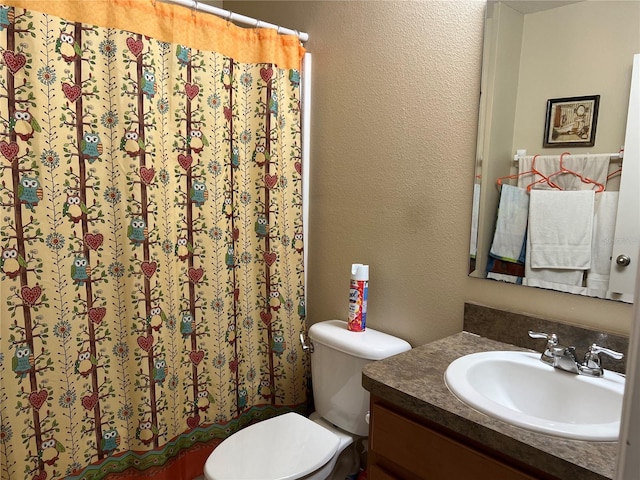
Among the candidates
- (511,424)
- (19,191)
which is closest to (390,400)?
(511,424)

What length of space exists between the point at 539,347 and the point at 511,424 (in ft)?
1.52

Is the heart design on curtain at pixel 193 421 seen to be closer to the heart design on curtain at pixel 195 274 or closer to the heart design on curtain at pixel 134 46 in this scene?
the heart design on curtain at pixel 195 274

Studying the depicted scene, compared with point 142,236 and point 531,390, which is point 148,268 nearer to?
point 142,236

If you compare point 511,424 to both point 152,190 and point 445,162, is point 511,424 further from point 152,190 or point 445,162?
point 152,190

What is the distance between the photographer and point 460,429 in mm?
960

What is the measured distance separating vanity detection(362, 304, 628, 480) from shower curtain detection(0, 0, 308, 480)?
0.84 meters

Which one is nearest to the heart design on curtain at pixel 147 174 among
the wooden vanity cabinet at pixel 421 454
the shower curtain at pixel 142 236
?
the shower curtain at pixel 142 236

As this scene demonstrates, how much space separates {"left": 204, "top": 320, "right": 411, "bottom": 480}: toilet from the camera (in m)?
1.41

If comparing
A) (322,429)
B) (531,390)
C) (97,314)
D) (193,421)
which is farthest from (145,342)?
(531,390)

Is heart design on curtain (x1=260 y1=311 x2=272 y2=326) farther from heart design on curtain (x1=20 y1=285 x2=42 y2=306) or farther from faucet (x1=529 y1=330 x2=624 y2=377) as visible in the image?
faucet (x1=529 y1=330 x2=624 y2=377)

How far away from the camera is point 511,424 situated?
0.92 metres

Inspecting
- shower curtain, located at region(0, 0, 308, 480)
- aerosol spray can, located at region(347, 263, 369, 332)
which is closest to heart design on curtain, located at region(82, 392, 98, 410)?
shower curtain, located at region(0, 0, 308, 480)

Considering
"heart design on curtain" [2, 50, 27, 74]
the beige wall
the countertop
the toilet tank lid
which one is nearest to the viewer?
the countertop

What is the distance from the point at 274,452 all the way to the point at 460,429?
74 centimetres
